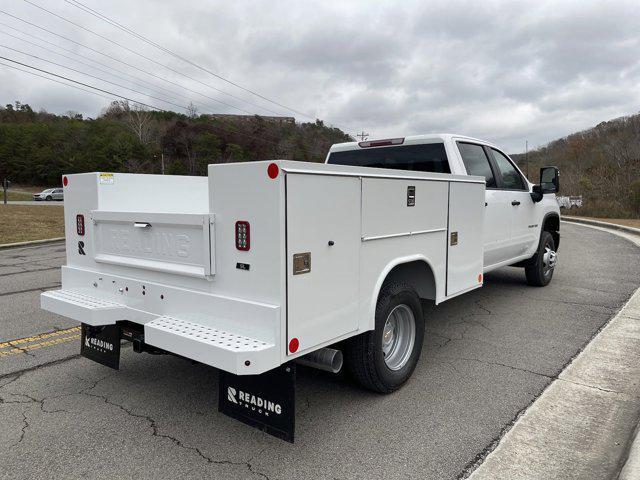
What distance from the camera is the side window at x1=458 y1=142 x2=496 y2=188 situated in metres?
5.38

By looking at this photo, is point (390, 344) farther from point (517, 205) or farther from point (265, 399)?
point (517, 205)

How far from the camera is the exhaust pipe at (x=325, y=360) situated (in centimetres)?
314

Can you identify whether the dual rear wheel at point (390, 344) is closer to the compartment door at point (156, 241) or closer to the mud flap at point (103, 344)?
the compartment door at point (156, 241)

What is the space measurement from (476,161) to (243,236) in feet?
12.3

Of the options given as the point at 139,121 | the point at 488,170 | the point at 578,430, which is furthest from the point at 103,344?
the point at 139,121

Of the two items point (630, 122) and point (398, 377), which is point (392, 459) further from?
point (630, 122)

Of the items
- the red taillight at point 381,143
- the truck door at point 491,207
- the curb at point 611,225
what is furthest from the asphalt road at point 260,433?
the curb at point 611,225

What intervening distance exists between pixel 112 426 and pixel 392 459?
1.91 meters

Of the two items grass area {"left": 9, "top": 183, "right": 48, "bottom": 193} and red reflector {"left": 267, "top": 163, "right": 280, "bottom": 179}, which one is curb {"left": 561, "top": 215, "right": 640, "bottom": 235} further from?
grass area {"left": 9, "top": 183, "right": 48, "bottom": 193}

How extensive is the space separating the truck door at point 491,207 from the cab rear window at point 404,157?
28cm

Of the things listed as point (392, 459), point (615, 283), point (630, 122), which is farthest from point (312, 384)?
point (630, 122)

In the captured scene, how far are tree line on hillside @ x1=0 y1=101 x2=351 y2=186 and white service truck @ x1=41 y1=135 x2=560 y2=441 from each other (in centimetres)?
3944

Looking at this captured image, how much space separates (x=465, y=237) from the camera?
4570mm

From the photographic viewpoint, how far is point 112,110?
307 ft
